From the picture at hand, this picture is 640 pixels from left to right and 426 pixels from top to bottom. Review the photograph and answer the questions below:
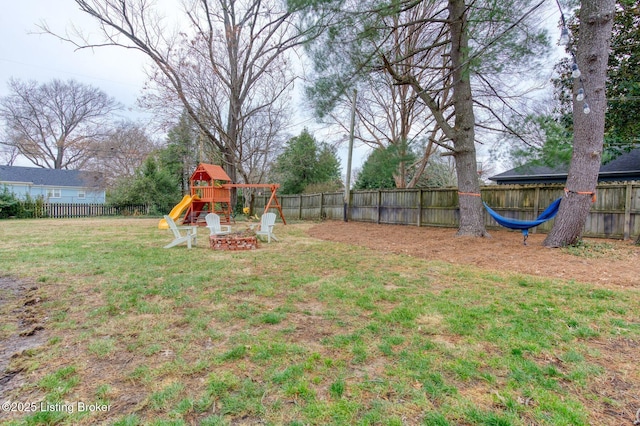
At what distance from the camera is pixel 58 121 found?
2659 centimetres

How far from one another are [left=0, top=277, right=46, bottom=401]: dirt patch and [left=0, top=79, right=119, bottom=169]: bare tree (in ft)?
93.8

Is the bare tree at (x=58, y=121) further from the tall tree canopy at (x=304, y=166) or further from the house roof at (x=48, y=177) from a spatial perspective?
the tall tree canopy at (x=304, y=166)

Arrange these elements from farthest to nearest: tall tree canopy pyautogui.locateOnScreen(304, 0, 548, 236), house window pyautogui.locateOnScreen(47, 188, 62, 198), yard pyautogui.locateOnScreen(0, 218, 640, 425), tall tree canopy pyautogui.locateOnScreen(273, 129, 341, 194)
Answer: house window pyautogui.locateOnScreen(47, 188, 62, 198) < tall tree canopy pyautogui.locateOnScreen(273, 129, 341, 194) < tall tree canopy pyautogui.locateOnScreen(304, 0, 548, 236) < yard pyautogui.locateOnScreen(0, 218, 640, 425)

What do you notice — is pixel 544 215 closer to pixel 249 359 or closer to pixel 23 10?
pixel 249 359

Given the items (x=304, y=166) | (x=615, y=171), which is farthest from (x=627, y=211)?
(x=304, y=166)

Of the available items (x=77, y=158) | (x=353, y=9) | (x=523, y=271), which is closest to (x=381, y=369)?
(x=523, y=271)

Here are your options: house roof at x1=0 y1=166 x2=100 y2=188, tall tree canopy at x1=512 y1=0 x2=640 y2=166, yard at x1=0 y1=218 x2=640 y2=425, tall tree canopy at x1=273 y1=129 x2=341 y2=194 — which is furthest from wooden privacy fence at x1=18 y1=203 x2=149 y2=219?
tall tree canopy at x1=512 y1=0 x2=640 y2=166

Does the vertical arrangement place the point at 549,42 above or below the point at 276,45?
below

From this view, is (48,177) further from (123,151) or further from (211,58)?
(211,58)

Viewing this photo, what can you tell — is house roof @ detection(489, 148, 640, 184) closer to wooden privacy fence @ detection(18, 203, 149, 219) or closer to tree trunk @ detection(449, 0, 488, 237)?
tree trunk @ detection(449, 0, 488, 237)

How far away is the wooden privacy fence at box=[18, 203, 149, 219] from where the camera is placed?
688 inches

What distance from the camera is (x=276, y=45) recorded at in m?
14.4

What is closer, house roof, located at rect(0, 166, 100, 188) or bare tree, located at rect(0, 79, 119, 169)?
bare tree, located at rect(0, 79, 119, 169)

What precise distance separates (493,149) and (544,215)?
2372mm
